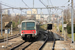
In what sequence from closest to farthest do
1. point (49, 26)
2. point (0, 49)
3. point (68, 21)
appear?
point (0, 49) → point (68, 21) → point (49, 26)

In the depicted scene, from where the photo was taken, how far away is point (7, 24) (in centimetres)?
1744

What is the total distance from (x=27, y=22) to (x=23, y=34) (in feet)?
5.67

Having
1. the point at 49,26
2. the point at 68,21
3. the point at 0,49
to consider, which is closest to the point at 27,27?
the point at 0,49

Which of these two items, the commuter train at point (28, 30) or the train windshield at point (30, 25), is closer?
the commuter train at point (28, 30)

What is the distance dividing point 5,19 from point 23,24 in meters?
28.5

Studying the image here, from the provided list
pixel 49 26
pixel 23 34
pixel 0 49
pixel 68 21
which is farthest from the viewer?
pixel 49 26

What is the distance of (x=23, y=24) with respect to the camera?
1944cm

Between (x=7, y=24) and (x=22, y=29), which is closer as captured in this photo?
(x=7, y=24)

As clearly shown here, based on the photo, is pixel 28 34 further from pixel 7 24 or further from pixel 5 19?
pixel 5 19

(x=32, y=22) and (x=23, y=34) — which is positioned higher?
(x=32, y=22)

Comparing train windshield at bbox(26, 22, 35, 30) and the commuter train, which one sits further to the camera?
train windshield at bbox(26, 22, 35, 30)

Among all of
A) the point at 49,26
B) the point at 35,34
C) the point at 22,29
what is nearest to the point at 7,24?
the point at 22,29

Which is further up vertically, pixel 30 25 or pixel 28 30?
pixel 30 25

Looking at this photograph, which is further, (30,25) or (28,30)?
(30,25)
